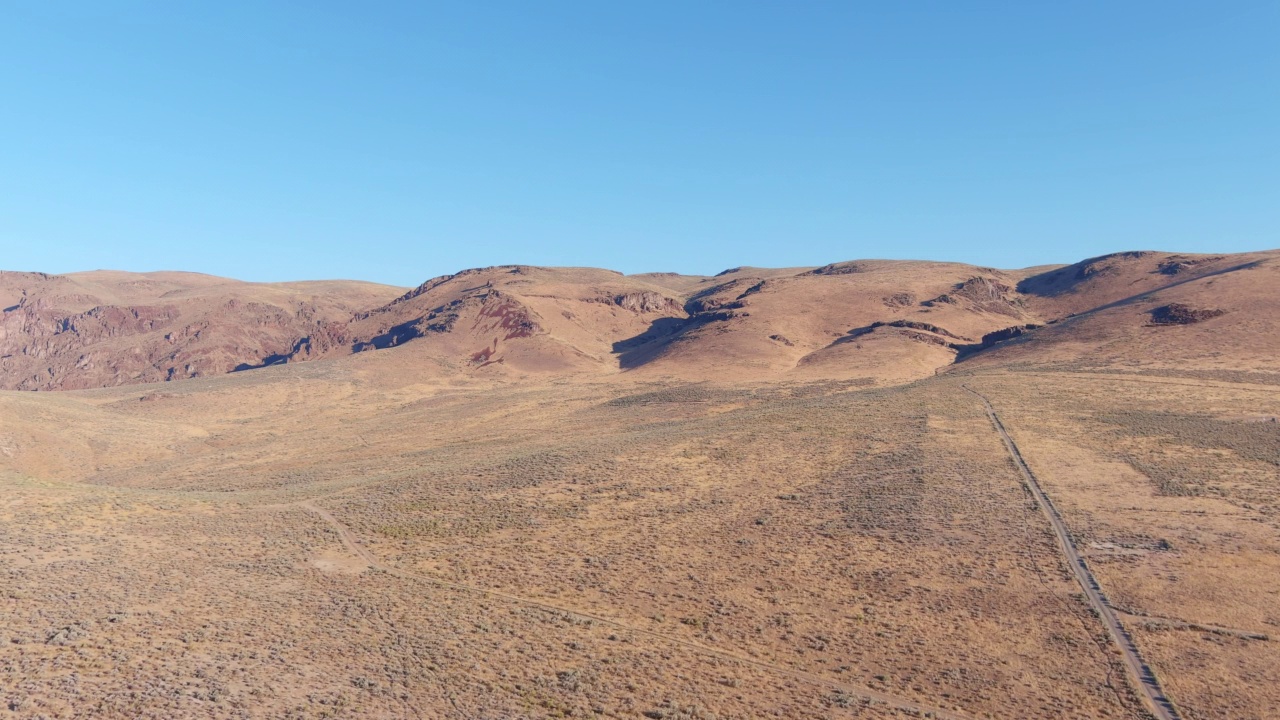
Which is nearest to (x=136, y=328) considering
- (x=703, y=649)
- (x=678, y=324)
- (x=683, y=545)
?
(x=678, y=324)

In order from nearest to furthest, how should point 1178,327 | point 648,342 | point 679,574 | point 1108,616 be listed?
point 1108,616, point 679,574, point 1178,327, point 648,342

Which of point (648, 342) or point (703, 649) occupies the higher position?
point (648, 342)

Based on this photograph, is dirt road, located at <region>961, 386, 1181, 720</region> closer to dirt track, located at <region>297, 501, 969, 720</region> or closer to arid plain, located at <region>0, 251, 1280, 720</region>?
arid plain, located at <region>0, 251, 1280, 720</region>

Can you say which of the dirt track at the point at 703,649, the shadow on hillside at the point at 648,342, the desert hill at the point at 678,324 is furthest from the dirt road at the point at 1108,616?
the shadow on hillside at the point at 648,342

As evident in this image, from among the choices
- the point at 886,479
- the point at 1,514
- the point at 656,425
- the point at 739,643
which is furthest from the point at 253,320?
the point at 739,643

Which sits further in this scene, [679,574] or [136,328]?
[136,328]

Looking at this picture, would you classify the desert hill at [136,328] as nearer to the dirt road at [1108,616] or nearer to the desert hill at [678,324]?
the desert hill at [678,324]

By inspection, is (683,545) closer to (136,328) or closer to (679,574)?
(679,574)

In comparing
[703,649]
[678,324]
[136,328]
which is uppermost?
[136,328]
